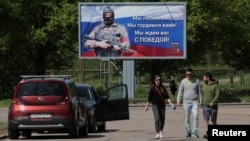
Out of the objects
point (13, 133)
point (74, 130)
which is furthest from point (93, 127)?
point (13, 133)

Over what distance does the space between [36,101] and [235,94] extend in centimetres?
3473

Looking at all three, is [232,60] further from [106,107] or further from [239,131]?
[239,131]

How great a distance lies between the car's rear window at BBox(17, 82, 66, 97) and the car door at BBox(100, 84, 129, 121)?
504 centimetres

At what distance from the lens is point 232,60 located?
54.8m

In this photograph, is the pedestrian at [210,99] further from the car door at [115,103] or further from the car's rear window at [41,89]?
the car door at [115,103]

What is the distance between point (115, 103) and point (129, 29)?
72.1ft

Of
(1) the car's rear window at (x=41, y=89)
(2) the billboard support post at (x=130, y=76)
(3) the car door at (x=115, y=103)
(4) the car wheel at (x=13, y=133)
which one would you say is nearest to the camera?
(1) the car's rear window at (x=41, y=89)

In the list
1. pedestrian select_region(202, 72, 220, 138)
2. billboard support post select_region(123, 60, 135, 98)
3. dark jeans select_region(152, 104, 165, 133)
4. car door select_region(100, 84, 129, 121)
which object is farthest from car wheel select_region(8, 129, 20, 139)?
billboard support post select_region(123, 60, 135, 98)

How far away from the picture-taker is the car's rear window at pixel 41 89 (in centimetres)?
1930

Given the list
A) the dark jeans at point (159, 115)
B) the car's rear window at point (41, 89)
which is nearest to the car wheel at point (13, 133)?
the car's rear window at point (41, 89)

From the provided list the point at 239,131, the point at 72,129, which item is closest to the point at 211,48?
the point at 72,129

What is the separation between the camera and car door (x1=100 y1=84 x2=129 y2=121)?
24.4 metres

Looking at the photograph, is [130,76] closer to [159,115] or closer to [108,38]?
[108,38]

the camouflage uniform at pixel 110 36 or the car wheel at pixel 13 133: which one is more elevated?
the camouflage uniform at pixel 110 36
